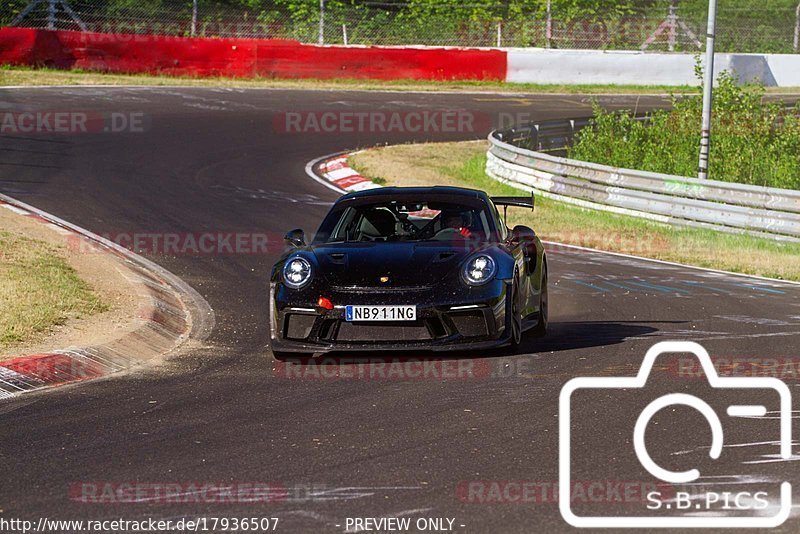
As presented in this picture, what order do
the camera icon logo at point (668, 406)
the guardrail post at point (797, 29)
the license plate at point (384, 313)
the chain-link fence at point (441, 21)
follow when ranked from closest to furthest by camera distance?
the camera icon logo at point (668, 406), the license plate at point (384, 313), the chain-link fence at point (441, 21), the guardrail post at point (797, 29)

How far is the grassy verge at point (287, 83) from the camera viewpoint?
33000 millimetres

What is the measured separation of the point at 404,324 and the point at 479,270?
701 mm

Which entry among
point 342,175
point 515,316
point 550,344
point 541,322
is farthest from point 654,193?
point 515,316

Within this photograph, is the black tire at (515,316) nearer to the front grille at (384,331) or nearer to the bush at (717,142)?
the front grille at (384,331)

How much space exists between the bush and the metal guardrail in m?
2.16

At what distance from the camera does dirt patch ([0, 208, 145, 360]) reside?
950cm

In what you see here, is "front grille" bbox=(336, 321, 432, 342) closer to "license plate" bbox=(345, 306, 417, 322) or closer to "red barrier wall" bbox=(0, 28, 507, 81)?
"license plate" bbox=(345, 306, 417, 322)

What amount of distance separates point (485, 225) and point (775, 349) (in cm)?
242

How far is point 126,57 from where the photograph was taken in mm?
34938

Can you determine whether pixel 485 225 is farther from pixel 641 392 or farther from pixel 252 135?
pixel 252 135

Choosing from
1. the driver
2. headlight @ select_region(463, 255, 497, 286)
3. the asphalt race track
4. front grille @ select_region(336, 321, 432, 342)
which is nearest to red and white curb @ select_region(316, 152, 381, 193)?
the asphalt race track

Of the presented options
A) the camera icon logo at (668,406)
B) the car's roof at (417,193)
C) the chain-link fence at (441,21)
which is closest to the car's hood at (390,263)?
the car's roof at (417,193)

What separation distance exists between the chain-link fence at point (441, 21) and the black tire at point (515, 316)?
26.3 meters

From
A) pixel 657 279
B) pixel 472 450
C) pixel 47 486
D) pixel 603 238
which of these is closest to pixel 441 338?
pixel 472 450
